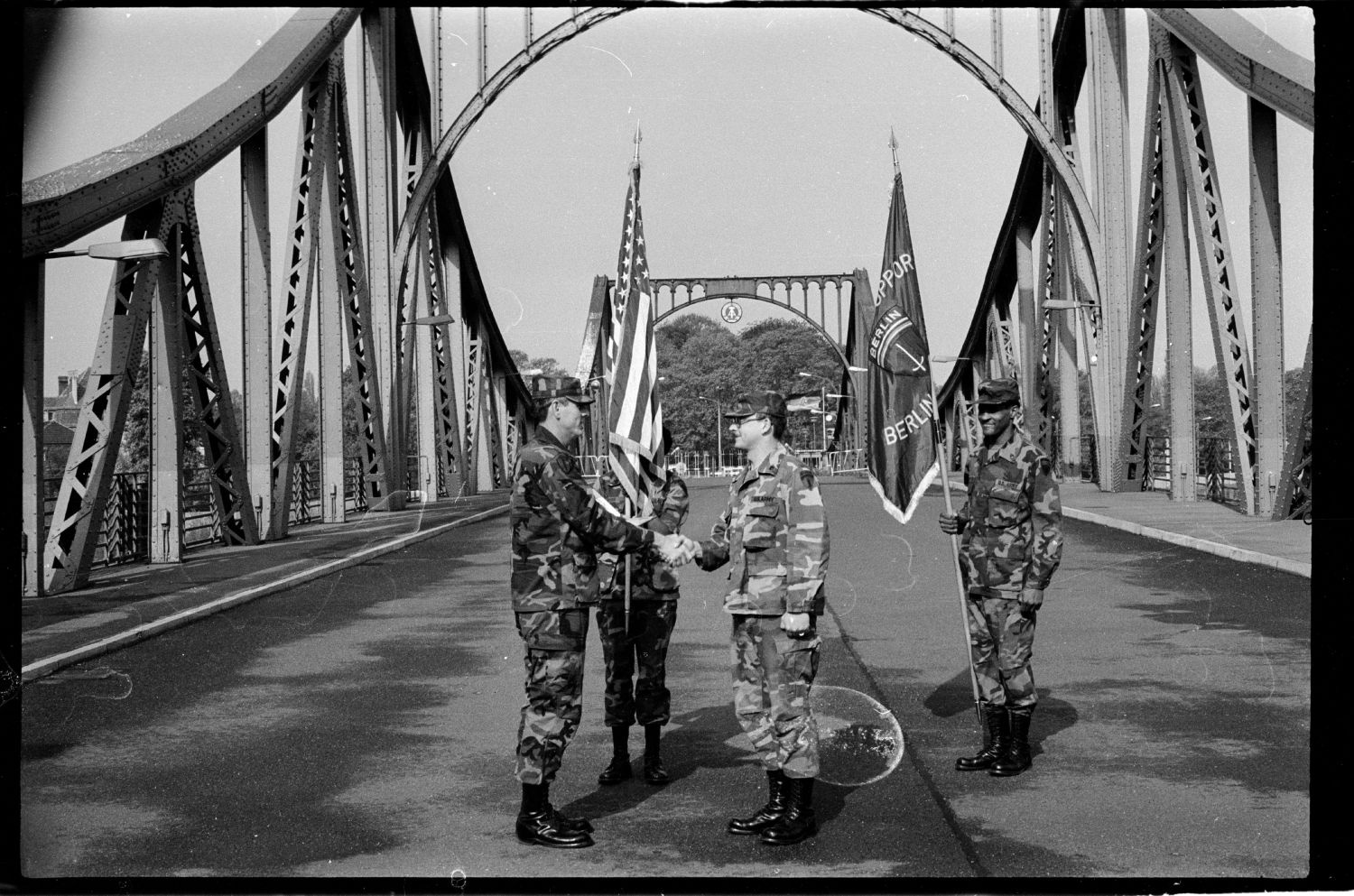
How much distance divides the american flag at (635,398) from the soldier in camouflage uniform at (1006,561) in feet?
5.11

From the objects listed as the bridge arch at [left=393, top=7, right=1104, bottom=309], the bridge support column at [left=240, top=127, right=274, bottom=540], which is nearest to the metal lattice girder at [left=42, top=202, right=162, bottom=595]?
the bridge support column at [left=240, top=127, right=274, bottom=540]

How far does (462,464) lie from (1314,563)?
29044 millimetres

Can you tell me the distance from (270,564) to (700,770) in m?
9.86

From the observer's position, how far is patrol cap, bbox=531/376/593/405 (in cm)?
533

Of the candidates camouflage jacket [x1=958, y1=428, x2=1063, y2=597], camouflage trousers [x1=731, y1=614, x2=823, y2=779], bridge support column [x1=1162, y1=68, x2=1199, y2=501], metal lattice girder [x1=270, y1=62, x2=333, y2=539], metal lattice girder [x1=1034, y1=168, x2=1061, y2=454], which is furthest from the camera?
metal lattice girder [x1=1034, y1=168, x2=1061, y2=454]

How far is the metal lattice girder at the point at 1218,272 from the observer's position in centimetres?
1708

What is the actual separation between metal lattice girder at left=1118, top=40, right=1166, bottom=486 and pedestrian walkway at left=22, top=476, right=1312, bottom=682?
169cm

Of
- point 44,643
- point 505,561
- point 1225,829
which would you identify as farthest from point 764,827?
point 505,561

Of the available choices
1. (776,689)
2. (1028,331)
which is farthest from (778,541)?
(1028,331)

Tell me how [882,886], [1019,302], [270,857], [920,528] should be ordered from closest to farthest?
[882,886]
[270,857]
[920,528]
[1019,302]

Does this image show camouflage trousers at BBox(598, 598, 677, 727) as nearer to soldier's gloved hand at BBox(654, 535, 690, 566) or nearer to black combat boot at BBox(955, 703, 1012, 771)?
soldier's gloved hand at BBox(654, 535, 690, 566)

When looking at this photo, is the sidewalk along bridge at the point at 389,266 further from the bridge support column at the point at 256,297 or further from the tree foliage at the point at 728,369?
the tree foliage at the point at 728,369

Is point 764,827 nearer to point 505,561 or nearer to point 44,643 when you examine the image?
point 44,643

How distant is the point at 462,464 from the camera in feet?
105
